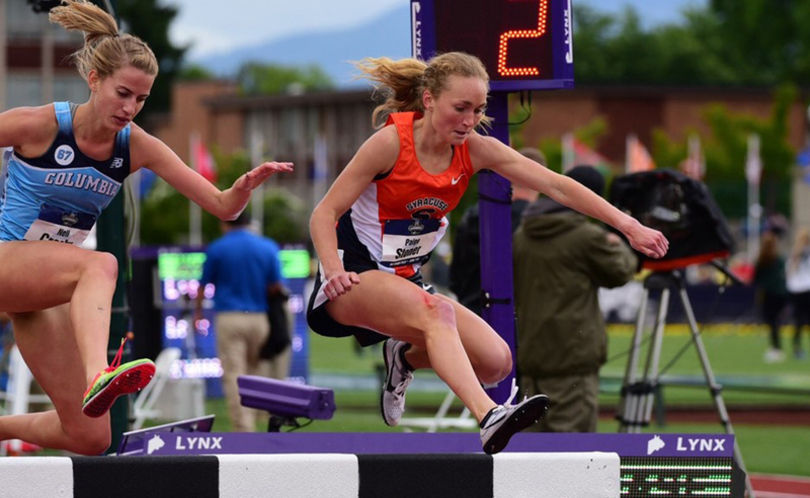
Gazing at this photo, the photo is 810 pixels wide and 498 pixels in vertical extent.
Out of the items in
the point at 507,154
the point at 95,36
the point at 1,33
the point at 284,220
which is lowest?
the point at 284,220

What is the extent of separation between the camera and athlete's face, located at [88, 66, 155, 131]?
600 centimetres

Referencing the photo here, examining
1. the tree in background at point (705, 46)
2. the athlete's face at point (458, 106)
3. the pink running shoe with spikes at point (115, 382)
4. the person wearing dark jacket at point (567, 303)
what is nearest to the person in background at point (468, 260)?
the person wearing dark jacket at point (567, 303)

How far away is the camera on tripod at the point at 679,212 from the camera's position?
903 centimetres

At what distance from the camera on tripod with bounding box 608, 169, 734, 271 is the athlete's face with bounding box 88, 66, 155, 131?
4.08m

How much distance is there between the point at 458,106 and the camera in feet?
20.5

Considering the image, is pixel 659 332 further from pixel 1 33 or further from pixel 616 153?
pixel 616 153

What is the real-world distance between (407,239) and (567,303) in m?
3.19

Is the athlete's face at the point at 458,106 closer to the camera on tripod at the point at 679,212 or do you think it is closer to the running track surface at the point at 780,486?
the camera on tripod at the point at 679,212

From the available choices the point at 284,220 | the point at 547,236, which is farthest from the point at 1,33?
the point at 547,236

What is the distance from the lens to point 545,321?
31.1 ft

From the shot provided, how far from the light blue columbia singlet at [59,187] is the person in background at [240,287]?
761 centimetres

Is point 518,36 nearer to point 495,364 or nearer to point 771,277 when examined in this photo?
point 495,364

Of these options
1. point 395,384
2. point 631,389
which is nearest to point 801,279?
point 631,389

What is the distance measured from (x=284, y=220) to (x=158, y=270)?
169ft
